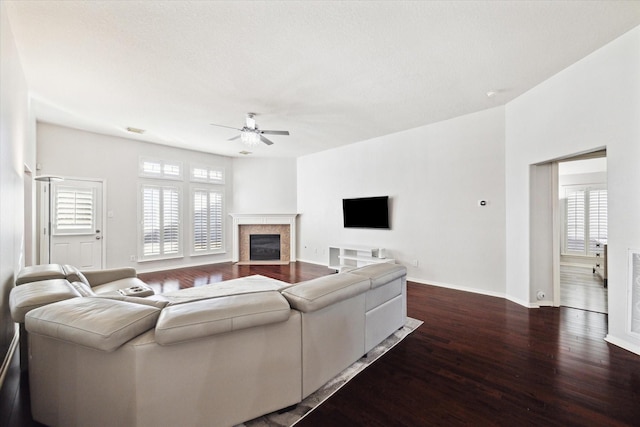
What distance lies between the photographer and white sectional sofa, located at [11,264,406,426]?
1288 mm

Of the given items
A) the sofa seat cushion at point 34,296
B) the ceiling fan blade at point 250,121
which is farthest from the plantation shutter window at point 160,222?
the sofa seat cushion at point 34,296

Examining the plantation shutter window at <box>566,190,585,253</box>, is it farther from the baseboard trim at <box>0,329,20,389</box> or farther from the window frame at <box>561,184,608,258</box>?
the baseboard trim at <box>0,329,20,389</box>

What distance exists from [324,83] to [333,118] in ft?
4.11

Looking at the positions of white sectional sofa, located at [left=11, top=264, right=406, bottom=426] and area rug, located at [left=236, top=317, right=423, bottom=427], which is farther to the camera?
area rug, located at [left=236, top=317, right=423, bottom=427]

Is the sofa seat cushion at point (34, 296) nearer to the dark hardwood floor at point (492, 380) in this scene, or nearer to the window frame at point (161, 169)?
the dark hardwood floor at point (492, 380)

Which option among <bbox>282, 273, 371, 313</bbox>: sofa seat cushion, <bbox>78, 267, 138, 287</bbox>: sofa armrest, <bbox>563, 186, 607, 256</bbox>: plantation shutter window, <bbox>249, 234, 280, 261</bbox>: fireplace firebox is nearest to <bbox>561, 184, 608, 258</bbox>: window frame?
<bbox>563, 186, 607, 256</bbox>: plantation shutter window

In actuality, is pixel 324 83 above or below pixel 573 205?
above

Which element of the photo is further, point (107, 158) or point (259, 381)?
point (107, 158)

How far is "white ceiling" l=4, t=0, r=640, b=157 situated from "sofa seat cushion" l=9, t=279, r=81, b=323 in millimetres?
2204

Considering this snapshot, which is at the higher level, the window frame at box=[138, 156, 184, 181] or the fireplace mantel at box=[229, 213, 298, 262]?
the window frame at box=[138, 156, 184, 181]

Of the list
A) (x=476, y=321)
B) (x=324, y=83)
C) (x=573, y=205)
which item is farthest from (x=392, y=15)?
(x=573, y=205)

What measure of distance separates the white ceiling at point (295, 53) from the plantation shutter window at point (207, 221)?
277 cm

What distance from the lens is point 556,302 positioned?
12.1 feet

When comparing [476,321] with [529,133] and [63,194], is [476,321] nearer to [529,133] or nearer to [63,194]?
[529,133]
